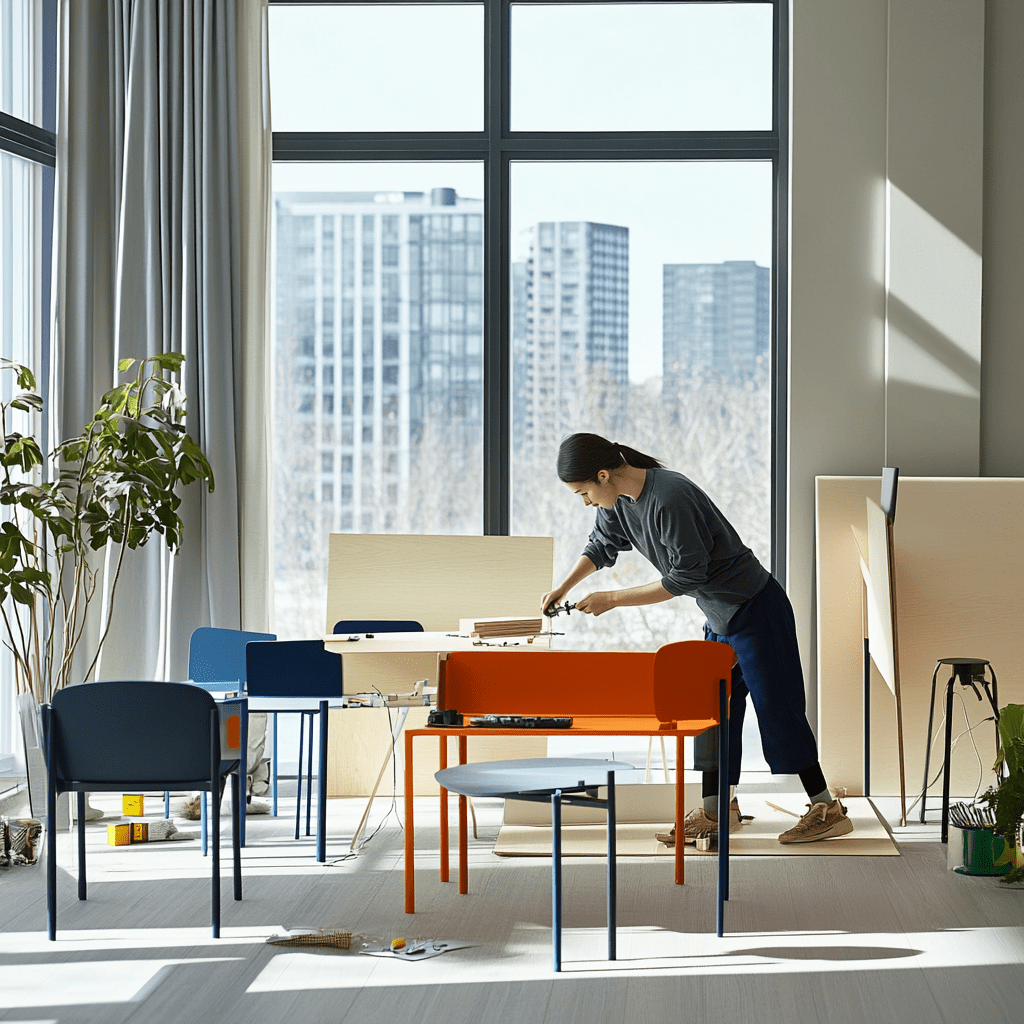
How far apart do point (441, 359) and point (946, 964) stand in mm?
3494

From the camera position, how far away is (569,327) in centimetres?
570

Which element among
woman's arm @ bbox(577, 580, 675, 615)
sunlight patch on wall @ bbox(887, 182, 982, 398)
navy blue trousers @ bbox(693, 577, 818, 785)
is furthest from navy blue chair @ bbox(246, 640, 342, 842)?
sunlight patch on wall @ bbox(887, 182, 982, 398)

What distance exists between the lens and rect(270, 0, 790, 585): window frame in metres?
5.58

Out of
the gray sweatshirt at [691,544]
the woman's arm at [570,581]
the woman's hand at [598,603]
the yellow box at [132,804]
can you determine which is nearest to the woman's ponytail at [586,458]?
the gray sweatshirt at [691,544]

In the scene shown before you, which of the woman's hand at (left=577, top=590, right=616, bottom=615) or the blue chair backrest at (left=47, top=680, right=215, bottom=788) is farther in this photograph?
the woman's hand at (left=577, top=590, right=616, bottom=615)

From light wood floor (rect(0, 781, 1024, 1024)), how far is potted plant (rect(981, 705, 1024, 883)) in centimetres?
14

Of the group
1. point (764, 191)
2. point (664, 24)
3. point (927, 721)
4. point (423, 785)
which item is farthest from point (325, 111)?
point (927, 721)

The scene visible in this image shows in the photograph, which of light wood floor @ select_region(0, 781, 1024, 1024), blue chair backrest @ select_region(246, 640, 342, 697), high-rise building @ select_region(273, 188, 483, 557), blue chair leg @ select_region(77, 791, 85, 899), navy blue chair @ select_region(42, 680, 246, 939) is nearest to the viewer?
light wood floor @ select_region(0, 781, 1024, 1024)

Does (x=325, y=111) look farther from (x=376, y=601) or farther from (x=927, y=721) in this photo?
(x=927, y=721)

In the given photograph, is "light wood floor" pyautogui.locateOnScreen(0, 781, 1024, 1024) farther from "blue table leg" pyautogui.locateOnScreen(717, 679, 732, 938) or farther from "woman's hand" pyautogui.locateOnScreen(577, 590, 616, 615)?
"woman's hand" pyautogui.locateOnScreen(577, 590, 616, 615)

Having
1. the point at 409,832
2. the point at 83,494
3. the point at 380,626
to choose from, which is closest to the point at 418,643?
the point at 380,626

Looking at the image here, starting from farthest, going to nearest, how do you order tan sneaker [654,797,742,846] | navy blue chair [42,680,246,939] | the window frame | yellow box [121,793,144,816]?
the window frame, yellow box [121,793,144,816], tan sneaker [654,797,742,846], navy blue chair [42,680,246,939]

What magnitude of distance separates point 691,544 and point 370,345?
2238 millimetres

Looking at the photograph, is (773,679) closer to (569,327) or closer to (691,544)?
(691,544)
